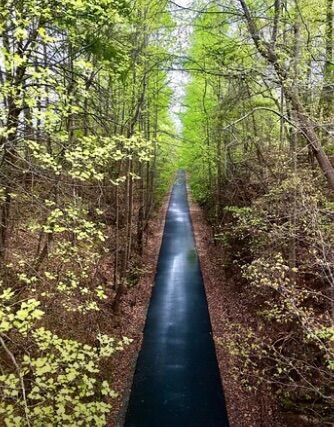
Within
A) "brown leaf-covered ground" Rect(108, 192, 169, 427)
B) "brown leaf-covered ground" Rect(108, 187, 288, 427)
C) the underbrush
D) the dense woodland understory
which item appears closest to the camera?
the dense woodland understory

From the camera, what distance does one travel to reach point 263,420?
31.0 feet

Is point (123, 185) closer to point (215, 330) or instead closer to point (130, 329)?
point (130, 329)

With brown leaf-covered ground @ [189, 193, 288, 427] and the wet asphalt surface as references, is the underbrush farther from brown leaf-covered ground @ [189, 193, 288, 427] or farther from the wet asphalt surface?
the wet asphalt surface

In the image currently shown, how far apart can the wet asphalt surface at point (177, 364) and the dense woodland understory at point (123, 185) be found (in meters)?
0.88

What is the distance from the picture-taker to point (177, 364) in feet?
39.2

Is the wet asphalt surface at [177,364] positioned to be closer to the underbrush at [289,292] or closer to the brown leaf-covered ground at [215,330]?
the brown leaf-covered ground at [215,330]

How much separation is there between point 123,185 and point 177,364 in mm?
9300

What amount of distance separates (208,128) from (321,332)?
732 inches

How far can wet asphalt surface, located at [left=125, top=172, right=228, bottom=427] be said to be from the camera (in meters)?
9.74

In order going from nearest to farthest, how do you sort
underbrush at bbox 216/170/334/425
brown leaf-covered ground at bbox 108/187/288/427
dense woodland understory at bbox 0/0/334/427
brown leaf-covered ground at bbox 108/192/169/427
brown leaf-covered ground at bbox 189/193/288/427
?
dense woodland understory at bbox 0/0/334/427
underbrush at bbox 216/170/334/425
brown leaf-covered ground at bbox 189/193/288/427
brown leaf-covered ground at bbox 108/187/288/427
brown leaf-covered ground at bbox 108/192/169/427

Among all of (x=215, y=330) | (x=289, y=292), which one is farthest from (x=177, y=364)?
(x=289, y=292)

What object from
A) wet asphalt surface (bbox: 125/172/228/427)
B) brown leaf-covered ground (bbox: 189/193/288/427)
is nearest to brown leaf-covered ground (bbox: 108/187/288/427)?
brown leaf-covered ground (bbox: 189/193/288/427)

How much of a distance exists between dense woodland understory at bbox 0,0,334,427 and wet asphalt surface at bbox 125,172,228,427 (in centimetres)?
88

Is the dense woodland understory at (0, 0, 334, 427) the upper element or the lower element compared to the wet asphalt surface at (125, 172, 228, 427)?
upper
